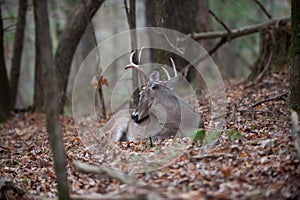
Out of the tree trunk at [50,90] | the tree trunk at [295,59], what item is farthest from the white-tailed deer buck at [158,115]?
the tree trunk at [50,90]

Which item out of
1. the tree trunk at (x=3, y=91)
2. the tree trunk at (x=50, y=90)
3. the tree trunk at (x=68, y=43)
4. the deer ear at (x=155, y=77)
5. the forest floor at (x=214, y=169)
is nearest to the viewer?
the tree trunk at (x=50, y=90)

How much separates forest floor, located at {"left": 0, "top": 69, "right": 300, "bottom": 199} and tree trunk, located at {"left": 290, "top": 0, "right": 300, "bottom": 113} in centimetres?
41

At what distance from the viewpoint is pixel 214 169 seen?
559 centimetres

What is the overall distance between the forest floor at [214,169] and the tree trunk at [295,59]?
0.41 metres

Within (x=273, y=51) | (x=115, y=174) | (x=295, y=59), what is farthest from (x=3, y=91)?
(x=295, y=59)

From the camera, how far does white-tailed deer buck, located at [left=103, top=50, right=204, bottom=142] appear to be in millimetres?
7996

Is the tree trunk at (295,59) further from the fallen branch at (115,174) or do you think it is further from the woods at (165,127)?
the fallen branch at (115,174)

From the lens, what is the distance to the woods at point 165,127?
5.07m

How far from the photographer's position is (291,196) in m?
4.87

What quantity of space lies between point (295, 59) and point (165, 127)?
249 centimetres

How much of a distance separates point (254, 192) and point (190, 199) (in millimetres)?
678

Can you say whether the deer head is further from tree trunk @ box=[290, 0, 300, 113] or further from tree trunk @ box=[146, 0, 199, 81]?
tree trunk @ box=[146, 0, 199, 81]

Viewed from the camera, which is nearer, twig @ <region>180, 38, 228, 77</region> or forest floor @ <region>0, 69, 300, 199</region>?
forest floor @ <region>0, 69, 300, 199</region>

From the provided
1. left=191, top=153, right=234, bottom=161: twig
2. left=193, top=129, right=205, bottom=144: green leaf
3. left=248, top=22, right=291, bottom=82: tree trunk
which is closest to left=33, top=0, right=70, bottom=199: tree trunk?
left=191, top=153, right=234, bottom=161: twig
